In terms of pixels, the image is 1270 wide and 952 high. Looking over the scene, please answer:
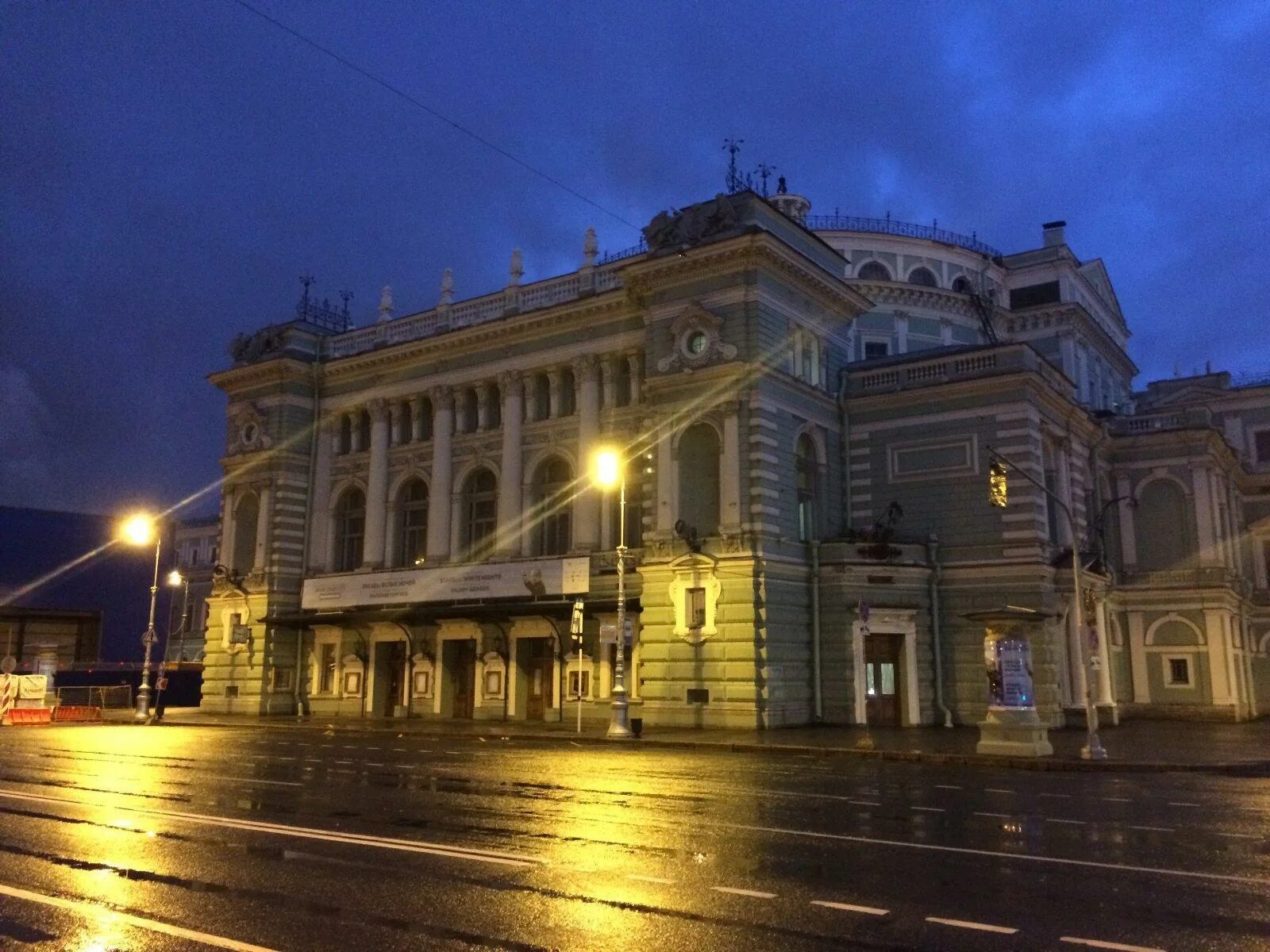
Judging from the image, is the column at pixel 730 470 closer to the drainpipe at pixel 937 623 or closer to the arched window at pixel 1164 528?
the drainpipe at pixel 937 623

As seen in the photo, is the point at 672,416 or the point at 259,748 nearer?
the point at 259,748

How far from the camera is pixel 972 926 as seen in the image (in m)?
8.58

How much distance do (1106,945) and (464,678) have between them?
37383 mm

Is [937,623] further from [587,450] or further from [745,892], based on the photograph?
[745,892]

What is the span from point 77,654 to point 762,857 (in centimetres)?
8830

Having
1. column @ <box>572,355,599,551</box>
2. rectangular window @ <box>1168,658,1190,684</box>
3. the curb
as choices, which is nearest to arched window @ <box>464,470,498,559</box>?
column @ <box>572,355,599,551</box>

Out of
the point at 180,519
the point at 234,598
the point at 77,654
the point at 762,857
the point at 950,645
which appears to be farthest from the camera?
the point at 180,519

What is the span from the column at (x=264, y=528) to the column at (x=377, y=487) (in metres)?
4.48

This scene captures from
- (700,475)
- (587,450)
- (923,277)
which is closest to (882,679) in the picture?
(700,475)

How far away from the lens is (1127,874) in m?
10.7

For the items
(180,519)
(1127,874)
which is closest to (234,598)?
(1127,874)

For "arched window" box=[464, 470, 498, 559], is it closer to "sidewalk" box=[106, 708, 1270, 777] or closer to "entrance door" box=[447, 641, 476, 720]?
"entrance door" box=[447, 641, 476, 720]

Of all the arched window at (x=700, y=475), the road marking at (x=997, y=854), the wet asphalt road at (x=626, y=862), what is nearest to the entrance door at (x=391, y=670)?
the arched window at (x=700, y=475)

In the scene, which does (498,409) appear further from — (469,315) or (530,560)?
(530,560)
